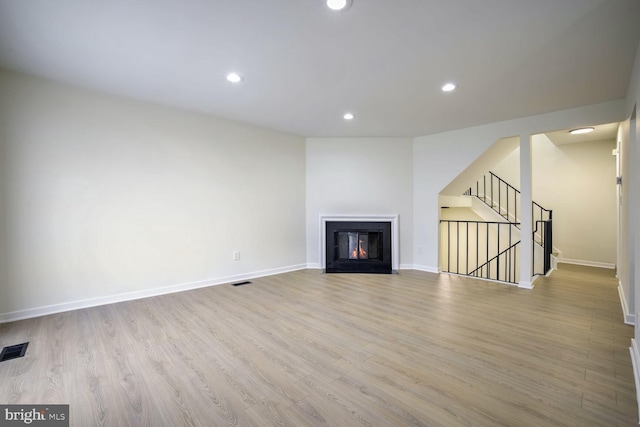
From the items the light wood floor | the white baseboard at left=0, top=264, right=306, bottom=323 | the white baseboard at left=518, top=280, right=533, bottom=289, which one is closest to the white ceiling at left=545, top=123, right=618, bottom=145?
the white baseboard at left=518, top=280, right=533, bottom=289

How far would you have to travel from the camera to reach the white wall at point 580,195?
5.47m

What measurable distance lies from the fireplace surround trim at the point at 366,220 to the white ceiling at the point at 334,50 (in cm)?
210

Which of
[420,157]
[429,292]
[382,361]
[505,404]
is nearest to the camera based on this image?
[505,404]

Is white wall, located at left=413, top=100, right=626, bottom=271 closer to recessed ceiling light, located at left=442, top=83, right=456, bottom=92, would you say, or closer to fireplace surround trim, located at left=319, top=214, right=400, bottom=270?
fireplace surround trim, located at left=319, top=214, right=400, bottom=270

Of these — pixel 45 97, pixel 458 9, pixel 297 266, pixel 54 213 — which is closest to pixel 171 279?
pixel 54 213

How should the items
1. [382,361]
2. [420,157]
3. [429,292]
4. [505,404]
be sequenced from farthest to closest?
[420,157]
[429,292]
[382,361]
[505,404]

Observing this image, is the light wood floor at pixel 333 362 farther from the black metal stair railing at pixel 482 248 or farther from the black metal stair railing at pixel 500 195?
the black metal stair railing at pixel 500 195

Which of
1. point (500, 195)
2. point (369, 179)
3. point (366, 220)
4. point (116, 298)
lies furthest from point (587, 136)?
point (116, 298)

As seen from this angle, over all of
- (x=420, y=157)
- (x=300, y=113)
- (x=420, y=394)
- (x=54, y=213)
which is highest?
(x=300, y=113)

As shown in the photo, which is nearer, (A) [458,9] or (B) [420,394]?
(B) [420,394]

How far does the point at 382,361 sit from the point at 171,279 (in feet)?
10.1

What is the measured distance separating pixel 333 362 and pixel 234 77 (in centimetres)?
280

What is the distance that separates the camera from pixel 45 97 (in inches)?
117

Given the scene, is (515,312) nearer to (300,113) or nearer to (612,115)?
(612,115)
